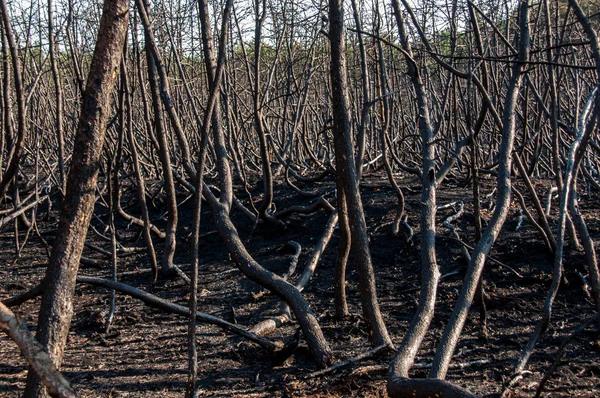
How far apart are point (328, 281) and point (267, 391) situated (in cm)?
200

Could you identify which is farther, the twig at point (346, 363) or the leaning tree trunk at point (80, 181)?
the twig at point (346, 363)

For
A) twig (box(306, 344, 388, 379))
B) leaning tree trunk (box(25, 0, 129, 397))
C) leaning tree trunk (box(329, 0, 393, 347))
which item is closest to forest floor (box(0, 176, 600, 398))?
twig (box(306, 344, 388, 379))

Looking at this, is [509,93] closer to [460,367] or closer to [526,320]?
[460,367]

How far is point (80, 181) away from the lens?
240cm

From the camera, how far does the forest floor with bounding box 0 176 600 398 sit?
132 inches

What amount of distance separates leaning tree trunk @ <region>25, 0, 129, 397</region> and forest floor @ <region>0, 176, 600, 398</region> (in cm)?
105

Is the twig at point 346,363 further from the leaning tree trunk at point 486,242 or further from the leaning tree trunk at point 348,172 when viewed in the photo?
the leaning tree trunk at point 486,242

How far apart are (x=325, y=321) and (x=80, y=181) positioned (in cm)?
230

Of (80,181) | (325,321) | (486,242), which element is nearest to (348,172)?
(486,242)

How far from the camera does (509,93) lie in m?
2.93

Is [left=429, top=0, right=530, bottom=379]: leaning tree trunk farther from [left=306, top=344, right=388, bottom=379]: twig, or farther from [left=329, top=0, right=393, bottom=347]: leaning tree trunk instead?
[left=329, top=0, right=393, bottom=347]: leaning tree trunk

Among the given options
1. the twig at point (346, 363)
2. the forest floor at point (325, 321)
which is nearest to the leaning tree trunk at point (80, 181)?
the forest floor at point (325, 321)

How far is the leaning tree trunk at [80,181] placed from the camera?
239 centimetres

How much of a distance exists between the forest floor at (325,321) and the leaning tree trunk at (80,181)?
1051mm
